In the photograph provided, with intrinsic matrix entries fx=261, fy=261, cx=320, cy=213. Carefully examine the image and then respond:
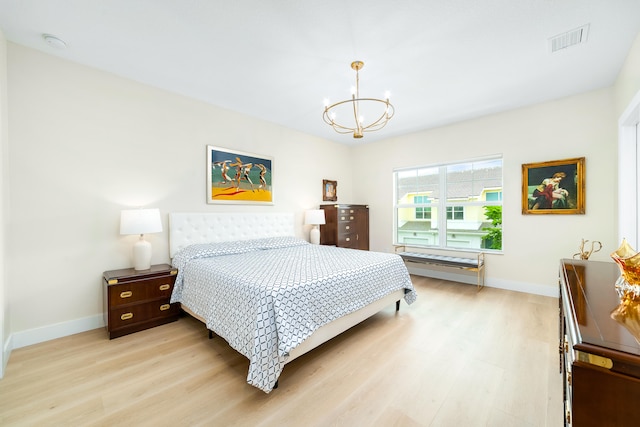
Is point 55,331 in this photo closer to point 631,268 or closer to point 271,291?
point 271,291

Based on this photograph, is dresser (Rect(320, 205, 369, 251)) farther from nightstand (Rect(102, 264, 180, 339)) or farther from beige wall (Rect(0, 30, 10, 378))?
beige wall (Rect(0, 30, 10, 378))

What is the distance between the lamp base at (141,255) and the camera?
9.10 ft

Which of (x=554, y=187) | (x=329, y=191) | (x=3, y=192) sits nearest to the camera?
(x=3, y=192)

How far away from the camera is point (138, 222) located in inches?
105

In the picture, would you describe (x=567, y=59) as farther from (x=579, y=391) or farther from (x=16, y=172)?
(x=16, y=172)

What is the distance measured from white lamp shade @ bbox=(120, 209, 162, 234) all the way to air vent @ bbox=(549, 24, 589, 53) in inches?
162

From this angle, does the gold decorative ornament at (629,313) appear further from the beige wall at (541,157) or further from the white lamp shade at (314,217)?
the white lamp shade at (314,217)

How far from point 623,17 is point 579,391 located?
2.84m

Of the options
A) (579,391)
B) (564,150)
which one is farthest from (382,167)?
(579,391)

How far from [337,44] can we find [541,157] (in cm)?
329

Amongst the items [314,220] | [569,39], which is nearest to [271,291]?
[314,220]

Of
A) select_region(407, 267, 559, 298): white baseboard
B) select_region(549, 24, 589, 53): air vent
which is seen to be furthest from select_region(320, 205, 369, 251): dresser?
select_region(549, 24, 589, 53): air vent

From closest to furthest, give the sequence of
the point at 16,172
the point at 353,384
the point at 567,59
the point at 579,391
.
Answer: the point at 579,391 < the point at 353,384 < the point at 16,172 < the point at 567,59

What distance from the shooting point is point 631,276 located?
114 cm
